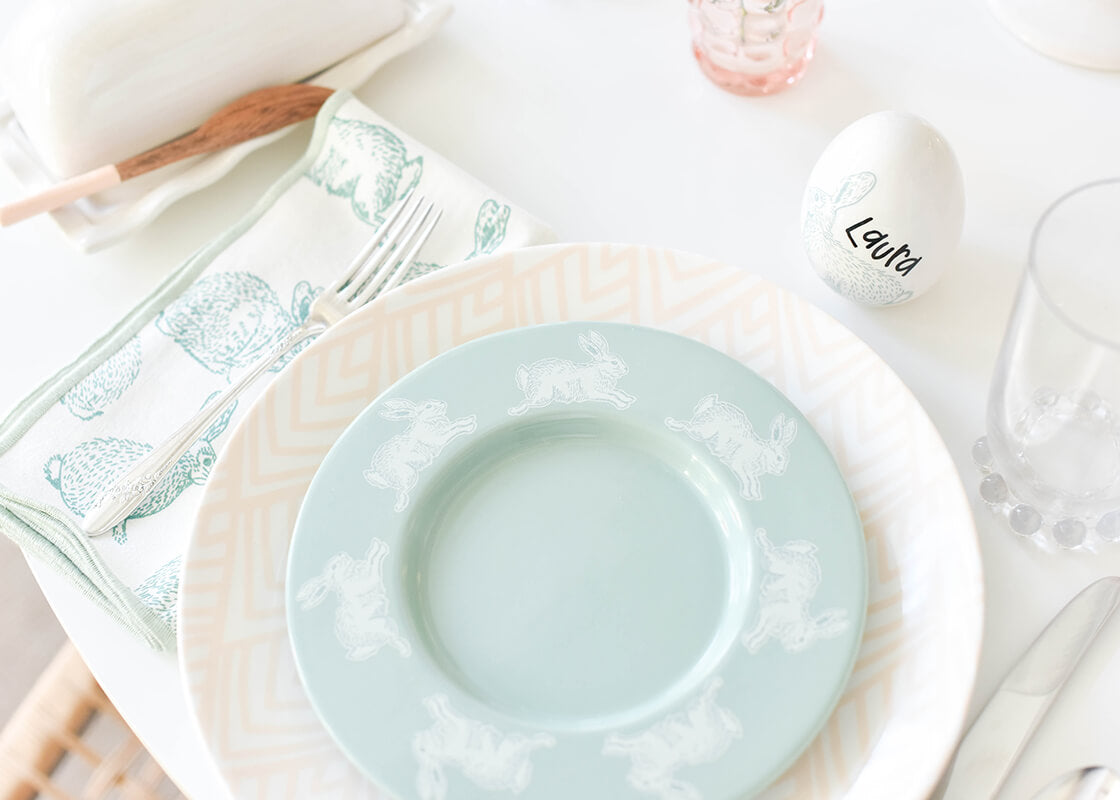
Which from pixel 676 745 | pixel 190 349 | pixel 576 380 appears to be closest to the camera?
pixel 676 745

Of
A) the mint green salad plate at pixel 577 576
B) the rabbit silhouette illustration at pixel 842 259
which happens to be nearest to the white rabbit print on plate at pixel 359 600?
the mint green salad plate at pixel 577 576

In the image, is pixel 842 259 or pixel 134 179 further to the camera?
pixel 134 179

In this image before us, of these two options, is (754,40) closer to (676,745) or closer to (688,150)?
(688,150)

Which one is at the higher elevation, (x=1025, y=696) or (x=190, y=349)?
(x=190, y=349)

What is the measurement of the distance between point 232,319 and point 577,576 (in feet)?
1.04

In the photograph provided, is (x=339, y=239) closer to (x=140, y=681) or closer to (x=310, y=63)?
(x=310, y=63)

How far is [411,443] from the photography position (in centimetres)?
55

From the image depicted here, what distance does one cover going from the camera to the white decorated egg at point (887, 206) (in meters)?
0.59

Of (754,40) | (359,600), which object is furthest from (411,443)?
(754,40)

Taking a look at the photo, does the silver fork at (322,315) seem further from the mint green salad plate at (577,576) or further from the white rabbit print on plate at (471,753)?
the white rabbit print on plate at (471,753)

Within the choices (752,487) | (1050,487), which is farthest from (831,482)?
(1050,487)

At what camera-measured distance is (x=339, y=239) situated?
718 millimetres

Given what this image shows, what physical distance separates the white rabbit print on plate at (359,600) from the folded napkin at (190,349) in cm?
12

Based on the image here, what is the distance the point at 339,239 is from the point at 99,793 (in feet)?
1.50
